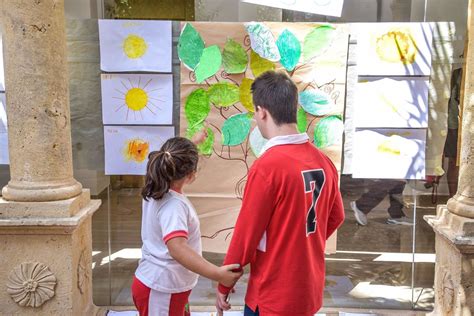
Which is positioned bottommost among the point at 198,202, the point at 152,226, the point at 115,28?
the point at 198,202

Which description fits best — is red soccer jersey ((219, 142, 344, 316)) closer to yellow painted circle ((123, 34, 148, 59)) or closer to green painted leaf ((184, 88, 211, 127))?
green painted leaf ((184, 88, 211, 127))

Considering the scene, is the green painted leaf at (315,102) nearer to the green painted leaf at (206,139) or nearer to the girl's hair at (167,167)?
the green painted leaf at (206,139)

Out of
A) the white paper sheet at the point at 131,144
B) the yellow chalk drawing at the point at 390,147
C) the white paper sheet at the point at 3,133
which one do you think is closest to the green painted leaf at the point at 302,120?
the yellow chalk drawing at the point at 390,147

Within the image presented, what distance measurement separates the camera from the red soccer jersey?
6.70ft

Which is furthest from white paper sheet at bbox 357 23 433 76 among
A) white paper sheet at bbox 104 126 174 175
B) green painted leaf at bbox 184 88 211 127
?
white paper sheet at bbox 104 126 174 175

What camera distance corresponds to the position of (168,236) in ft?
7.40

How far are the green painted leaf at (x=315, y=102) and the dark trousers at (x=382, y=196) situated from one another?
772 millimetres

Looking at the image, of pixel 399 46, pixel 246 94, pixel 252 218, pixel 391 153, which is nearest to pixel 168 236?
pixel 252 218

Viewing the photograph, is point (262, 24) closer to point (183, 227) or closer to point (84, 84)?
point (84, 84)

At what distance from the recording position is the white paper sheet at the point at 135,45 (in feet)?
12.7

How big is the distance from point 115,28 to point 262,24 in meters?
1.21

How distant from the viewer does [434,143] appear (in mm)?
3951

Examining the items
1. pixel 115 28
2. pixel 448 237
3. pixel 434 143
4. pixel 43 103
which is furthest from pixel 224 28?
pixel 448 237

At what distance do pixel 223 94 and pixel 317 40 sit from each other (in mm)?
881
